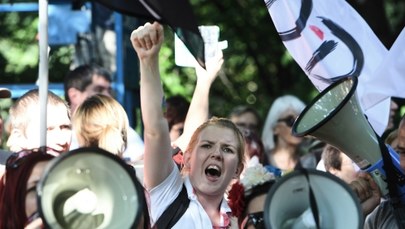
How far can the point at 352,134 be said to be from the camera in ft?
16.1

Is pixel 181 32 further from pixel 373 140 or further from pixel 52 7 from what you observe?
pixel 52 7

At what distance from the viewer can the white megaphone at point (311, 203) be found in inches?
148

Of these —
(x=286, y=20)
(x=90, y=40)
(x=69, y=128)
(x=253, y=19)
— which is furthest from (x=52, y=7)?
(x=253, y=19)

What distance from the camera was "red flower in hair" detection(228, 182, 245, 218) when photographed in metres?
5.36

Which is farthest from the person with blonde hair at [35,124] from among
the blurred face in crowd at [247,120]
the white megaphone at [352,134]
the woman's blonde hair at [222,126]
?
the blurred face in crowd at [247,120]

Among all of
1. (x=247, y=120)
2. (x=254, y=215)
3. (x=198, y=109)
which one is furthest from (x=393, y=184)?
(x=247, y=120)

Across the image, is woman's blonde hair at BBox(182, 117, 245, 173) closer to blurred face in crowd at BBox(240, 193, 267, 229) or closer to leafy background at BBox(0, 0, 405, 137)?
blurred face in crowd at BBox(240, 193, 267, 229)

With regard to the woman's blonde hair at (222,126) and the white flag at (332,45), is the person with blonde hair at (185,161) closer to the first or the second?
the woman's blonde hair at (222,126)

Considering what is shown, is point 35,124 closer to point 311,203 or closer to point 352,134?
point 352,134

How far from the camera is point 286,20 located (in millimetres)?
6578

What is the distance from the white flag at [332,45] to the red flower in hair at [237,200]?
1.16m

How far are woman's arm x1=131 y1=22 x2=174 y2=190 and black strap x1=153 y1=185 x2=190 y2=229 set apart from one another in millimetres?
127

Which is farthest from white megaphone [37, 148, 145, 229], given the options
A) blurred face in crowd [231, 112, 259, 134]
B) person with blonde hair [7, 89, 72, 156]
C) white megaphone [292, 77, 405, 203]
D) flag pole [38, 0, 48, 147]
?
blurred face in crowd [231, 112, 259, 134]

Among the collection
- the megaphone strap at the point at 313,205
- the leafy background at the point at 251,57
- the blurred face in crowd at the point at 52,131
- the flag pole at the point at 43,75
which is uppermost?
the flag pole at the point at 43,75
